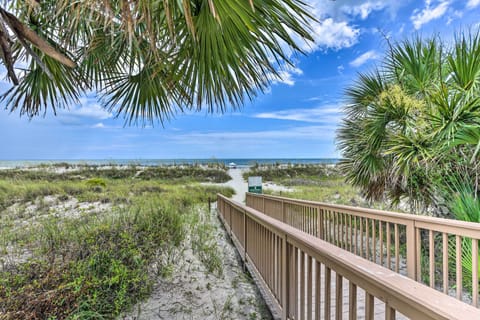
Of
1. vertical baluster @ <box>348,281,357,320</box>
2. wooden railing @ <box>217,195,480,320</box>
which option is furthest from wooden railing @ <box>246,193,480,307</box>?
vertical baluster @ <box>348,281,357,320</box>

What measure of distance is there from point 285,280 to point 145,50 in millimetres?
2916

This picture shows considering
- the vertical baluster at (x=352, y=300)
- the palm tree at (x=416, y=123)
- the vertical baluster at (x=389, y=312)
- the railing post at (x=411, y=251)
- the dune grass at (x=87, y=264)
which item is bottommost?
the dune grass at (x=87, y=264)

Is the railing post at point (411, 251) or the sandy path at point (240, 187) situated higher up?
the railing post at point (411, 251)

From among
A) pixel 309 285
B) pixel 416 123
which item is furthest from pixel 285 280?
→ pixel 416 123

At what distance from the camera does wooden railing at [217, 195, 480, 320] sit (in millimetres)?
745

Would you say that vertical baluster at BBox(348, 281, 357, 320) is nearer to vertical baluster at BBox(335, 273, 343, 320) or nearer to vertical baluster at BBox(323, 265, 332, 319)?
vertical baluster at BBox(335, 273, 343, 320)

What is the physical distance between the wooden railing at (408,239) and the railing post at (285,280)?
1267 mm

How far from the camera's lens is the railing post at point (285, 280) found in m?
1.95

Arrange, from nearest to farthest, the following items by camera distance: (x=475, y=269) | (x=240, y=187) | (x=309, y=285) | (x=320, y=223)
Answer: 1. (x=309, y=285)
2. (x=475, y=269)
3. (x=320, y=223)
4. (x=240, y=187)

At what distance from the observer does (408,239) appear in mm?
2422

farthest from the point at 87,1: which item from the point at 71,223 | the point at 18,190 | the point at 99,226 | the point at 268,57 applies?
the point at 18,190

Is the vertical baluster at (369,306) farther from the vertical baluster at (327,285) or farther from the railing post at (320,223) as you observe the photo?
the railing post at (320,223)

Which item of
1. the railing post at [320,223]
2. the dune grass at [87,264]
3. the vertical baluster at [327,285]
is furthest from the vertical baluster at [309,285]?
the railing post at [320,223]

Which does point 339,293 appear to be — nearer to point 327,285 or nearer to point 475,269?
point 327,285
